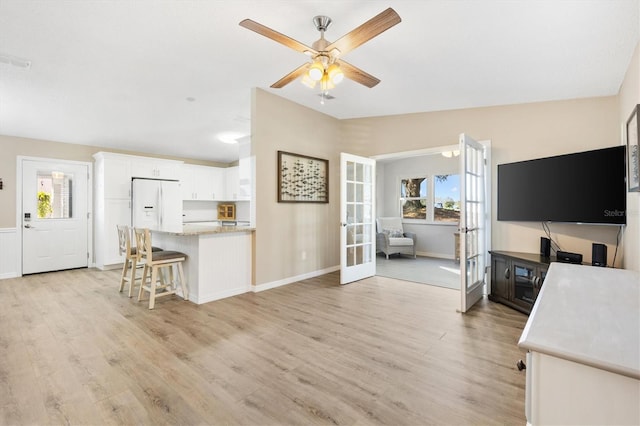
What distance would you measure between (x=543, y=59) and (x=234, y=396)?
3573 mm

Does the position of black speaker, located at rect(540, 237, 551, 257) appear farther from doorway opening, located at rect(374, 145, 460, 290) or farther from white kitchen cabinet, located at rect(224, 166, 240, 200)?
white kitchen cabinet, located at rect(224, 166, 240, 200)

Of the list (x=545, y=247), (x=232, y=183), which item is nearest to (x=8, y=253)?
(x=232, y=183)

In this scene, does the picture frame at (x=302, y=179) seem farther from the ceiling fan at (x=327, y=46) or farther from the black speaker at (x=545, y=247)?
the black speaker at (x=545, y=247)

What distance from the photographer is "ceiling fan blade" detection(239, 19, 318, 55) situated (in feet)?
6.31

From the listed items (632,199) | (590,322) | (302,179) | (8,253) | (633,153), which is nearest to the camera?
(590,322)

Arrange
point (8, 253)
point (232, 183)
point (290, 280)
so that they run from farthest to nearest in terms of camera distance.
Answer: point (232, 183), point (8, 253), point (290, 280)

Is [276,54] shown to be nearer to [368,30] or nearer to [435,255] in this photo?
[368,30]

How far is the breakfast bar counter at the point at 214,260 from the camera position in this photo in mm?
3533

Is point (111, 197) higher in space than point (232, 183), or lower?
lower

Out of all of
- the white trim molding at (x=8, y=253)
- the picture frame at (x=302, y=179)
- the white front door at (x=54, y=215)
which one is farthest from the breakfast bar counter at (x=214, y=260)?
the white trim molding at (x=8, y=253)

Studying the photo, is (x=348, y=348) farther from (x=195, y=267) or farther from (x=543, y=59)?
(x=543, y=59)

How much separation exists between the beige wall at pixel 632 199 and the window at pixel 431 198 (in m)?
4.05

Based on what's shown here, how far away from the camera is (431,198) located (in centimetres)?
713

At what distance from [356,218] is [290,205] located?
3.51ft
